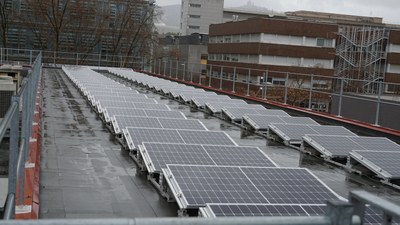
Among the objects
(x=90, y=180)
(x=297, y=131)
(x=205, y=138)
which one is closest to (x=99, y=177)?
(x=90, y=180)

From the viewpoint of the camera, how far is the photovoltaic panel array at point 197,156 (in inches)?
289

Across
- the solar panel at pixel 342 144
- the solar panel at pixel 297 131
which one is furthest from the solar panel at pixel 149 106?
the solar panel at pixel 342 144

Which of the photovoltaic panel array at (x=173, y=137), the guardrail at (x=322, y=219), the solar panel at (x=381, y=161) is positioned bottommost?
the solar panel at (x=381, y=161)

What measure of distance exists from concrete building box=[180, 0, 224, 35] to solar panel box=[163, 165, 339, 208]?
147995 millimetres

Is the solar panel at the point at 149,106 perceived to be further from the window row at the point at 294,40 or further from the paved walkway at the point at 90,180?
the window row at the point at 294,40

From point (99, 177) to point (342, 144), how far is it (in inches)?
199

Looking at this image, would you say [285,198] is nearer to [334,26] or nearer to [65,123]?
[65,123]

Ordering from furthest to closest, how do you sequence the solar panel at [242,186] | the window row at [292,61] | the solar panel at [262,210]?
the window row at [292,61] → the solar panel at [242,186] → the solar panel at [262,210]

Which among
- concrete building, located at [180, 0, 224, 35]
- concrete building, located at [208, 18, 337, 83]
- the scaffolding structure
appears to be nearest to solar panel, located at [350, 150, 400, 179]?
the scaffolding structure

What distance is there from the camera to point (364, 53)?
68875 millimetres

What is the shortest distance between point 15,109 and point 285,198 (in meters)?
3.12

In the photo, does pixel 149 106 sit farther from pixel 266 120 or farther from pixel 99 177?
pixel 99 177

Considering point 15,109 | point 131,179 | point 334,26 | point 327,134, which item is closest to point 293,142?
point 327,134

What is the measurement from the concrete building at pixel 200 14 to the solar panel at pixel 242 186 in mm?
147995
